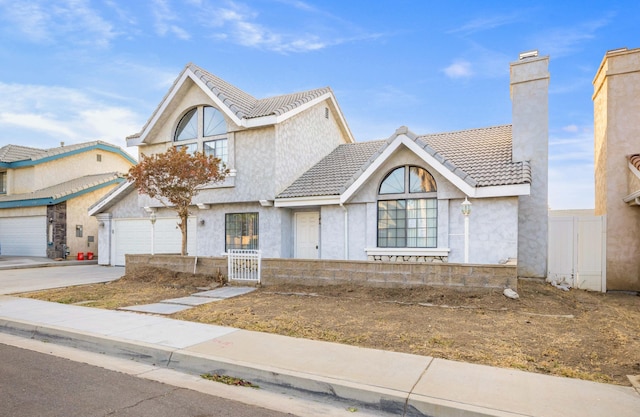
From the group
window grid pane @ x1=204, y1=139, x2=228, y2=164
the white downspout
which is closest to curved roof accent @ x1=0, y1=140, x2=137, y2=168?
window grid pane @ x1=204, y1=139, x2=228, y2=164

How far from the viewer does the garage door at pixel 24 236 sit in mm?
21891

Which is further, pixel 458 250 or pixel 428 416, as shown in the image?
pixel 458 250

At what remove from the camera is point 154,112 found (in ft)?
53.8

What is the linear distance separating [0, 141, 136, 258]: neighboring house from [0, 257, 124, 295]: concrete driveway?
3202 mm

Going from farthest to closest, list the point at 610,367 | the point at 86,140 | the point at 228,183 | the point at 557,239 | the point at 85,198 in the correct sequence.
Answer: the point at 86,140
the point at 85,198
the point at 228,183
the point at 557,239
the point at 610,367

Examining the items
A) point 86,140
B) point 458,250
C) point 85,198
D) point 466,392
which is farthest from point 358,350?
point 86,140

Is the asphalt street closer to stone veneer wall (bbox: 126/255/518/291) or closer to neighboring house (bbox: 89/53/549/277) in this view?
stone veneer wall (bbox: 126/255/518/291)

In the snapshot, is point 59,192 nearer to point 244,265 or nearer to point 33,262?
point 33,262

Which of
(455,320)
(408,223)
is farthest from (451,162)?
(455,320)

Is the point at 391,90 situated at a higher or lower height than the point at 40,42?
lower

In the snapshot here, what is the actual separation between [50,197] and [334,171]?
1532 centimetres

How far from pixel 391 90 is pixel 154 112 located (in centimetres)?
1020

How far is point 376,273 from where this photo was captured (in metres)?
10.0

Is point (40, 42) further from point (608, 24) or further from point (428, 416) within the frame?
point (608, 24)
